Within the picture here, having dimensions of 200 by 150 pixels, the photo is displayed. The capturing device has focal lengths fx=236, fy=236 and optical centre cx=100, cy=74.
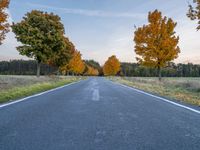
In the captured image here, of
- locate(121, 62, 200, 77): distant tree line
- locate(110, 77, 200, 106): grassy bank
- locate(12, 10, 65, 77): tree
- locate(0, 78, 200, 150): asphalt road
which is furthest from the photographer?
locate(121, 62, 200, 77): distant tree line

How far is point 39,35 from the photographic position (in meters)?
30.4

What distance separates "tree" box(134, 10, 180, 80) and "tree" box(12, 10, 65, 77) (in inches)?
438

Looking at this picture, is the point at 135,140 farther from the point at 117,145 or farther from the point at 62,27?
the point at 62,27

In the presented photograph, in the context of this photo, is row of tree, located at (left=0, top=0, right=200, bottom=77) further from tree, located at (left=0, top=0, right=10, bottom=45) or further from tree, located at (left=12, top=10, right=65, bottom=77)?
tree, located at (left=0, top=0, right=10, bottom=45)

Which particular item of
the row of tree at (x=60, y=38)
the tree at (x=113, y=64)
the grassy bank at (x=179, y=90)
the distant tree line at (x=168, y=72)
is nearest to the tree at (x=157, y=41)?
the row of tree at (x=60, y=38)

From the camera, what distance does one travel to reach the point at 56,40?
105ft

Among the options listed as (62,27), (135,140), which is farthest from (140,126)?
(62,27)

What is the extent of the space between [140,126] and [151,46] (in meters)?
23.5

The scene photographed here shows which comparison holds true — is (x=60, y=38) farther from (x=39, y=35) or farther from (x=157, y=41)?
(x=157, y=41)

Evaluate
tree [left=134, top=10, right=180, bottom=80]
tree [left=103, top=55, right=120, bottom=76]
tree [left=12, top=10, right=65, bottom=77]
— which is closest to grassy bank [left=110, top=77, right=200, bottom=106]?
tree [left=134, top=10, right=180, bottom=80]

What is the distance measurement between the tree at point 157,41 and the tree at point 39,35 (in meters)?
11.1

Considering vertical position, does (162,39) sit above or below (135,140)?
above

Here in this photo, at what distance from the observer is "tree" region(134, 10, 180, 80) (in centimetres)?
2739

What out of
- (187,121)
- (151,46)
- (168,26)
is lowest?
(187,121)
